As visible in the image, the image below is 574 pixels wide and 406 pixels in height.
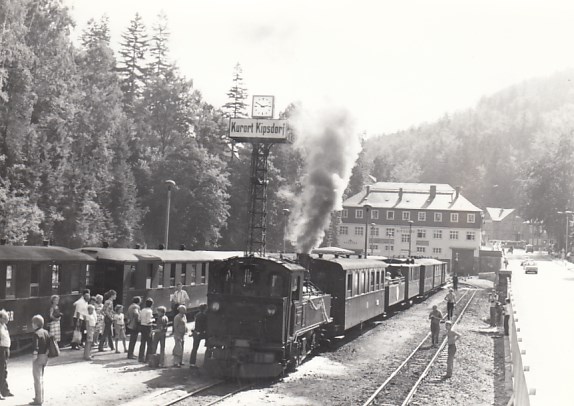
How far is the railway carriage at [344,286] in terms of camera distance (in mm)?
21094

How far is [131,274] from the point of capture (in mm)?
23016

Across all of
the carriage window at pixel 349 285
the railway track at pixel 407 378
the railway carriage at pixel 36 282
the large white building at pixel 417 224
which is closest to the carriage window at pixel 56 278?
the railway carriage at pixel 36 282

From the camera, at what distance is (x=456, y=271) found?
82188mm

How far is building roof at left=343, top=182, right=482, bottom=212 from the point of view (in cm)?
8662

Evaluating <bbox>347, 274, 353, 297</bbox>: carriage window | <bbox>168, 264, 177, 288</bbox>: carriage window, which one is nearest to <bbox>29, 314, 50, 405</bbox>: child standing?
<bbox>347, 274, 353, 297</bbox>: carriage window

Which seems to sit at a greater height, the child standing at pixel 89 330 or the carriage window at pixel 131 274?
the carriage window at pixel 131 274

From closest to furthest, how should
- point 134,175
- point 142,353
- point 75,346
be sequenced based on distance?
1. point 142,353
2. point 75,346
3. point 134,175

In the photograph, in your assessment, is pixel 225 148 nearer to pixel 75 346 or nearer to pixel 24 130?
pixel 24 130

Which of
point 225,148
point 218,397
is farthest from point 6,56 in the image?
point 225,148

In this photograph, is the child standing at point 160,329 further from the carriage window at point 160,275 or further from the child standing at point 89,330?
the carriage window at point 160,275

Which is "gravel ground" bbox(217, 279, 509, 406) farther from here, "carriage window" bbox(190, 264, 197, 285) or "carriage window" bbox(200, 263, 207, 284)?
"carriage window" bbox(200, 263, 207, 284)

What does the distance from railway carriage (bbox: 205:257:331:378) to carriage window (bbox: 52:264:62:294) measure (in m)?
5.37

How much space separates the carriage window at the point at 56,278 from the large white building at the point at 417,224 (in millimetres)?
66366

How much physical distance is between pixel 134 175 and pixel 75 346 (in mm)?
37297
